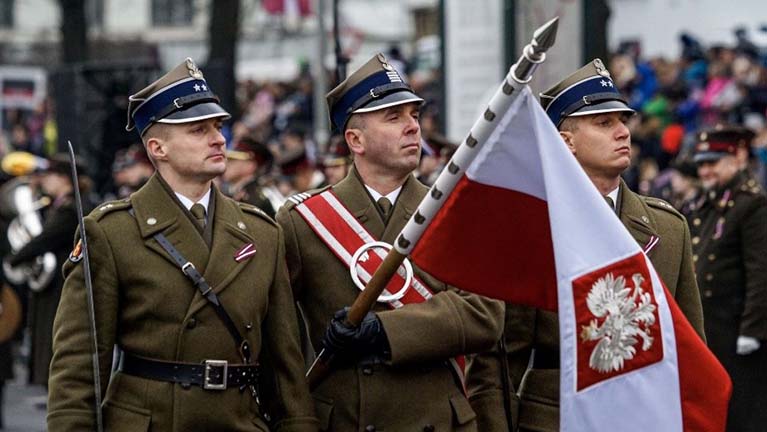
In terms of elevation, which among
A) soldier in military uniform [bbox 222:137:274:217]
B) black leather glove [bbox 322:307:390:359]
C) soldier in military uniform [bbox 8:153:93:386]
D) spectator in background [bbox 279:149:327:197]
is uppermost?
black leather glove [bbox 322:307:390:359]

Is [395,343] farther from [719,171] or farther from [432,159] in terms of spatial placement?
[432,159]

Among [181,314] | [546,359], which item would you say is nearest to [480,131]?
[181,314]

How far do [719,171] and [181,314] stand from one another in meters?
6.26

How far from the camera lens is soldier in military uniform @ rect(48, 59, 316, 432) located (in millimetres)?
6625

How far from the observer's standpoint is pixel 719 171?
12172 millimetres

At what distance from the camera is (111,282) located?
665 centimetres

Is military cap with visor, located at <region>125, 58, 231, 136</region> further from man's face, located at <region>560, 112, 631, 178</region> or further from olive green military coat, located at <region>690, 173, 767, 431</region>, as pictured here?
olive green military coat, located at <region>690, 173, 767, 431</region>

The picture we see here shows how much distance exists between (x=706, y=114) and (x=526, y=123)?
14.4m

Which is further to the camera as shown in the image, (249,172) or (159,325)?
(249,172)

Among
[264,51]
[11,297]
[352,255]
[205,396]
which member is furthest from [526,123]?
[264,51]

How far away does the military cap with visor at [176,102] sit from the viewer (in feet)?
22.7

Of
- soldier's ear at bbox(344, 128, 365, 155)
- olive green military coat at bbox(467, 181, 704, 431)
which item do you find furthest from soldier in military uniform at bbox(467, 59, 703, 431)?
soldier's ear at bbox(344, 128, 365, 155)

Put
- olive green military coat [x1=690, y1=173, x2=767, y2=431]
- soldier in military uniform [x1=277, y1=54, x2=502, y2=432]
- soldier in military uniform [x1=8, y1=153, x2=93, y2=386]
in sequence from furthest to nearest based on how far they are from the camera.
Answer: soldier in military uniform [x1=8, y1=153, x2=93, y2=386], olive green military coat [x1=690, y1=173, x2=767, y2=431], soldier in military uniform [x1=277, y1=54, x2=502, y2=432]

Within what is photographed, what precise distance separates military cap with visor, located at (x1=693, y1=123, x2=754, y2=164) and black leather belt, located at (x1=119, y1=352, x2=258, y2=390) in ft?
20.2
